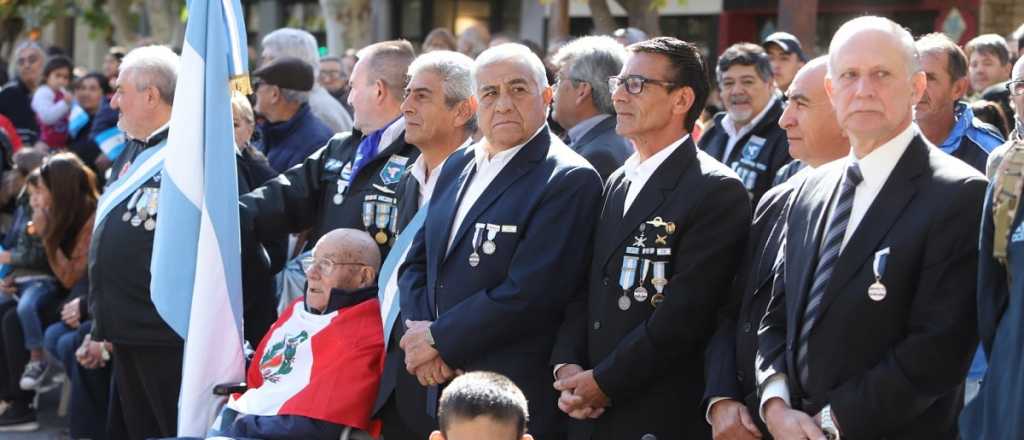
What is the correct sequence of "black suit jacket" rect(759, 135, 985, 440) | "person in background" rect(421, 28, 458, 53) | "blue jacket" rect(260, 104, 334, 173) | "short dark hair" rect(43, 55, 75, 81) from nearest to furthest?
1. "black suit jacket" rect(759, 135, 985, 440)
2. "blue jacket" rect(260, 104, 334, 173)
3. "person in background" rect(421, 28, 458, 53)
4. "short dark hair" rect(43, 55, 75, 81)

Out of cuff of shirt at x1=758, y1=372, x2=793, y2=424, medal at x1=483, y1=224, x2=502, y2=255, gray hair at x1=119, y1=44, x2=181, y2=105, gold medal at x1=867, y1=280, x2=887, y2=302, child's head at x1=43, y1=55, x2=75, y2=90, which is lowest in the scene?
cuff of shirt at x1=758, y1=372, x2=793, y2=424

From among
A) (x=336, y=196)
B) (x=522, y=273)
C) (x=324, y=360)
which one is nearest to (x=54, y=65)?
(x=336, y=196)

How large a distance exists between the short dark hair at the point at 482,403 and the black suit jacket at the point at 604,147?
1965 mm

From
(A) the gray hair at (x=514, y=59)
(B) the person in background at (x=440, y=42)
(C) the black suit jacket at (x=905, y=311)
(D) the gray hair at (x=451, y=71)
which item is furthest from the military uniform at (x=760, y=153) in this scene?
(B) the person in background at (x=440, y=42)

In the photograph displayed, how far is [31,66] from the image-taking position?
44.4ft

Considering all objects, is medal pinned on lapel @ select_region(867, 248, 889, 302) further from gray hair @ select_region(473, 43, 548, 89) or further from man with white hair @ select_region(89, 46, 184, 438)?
man with white hair @ select_region(89, 46, 184, 438)

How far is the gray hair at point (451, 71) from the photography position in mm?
5637

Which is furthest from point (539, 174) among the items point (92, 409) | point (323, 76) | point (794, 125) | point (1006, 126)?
point (323, 76)

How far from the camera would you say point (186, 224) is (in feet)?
19.7

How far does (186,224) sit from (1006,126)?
390 centimetres

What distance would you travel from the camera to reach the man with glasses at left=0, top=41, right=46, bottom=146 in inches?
501

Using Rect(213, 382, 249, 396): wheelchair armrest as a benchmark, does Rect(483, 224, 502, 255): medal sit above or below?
above

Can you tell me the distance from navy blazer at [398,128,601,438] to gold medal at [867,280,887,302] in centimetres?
134

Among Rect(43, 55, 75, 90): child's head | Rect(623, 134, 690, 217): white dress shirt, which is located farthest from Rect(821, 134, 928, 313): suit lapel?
Rect(43, 55, 75, 90): child's head
